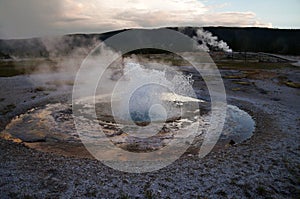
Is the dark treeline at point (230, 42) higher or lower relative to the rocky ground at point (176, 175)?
higher

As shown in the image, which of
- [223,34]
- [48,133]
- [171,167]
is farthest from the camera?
[223,34]

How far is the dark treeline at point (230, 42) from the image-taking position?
73.5 meters

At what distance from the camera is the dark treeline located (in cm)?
7350

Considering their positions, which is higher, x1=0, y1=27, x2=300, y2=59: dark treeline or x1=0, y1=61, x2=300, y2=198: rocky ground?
x1=0, y1=27, x2=300, y2=59: dark treeline

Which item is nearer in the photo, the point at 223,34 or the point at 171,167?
the point at 171,167

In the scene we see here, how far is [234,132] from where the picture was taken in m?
11.2

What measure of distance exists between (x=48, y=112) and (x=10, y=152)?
5.43 meters

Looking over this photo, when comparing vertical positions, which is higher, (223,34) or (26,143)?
(223,34)

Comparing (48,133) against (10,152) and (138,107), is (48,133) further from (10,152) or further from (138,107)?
(138,107)

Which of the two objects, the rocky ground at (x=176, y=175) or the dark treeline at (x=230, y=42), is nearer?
the rocky ground at (x=176, y=175)

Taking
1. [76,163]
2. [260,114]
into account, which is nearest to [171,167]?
[76,163]

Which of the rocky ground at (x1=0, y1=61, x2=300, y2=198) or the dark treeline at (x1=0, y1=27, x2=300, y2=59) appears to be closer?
the rocky ground at (x1=0, y1=61, x2=300, y2=198)

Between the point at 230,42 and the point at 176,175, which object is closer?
the point at 176,175

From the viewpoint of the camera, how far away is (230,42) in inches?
3275
